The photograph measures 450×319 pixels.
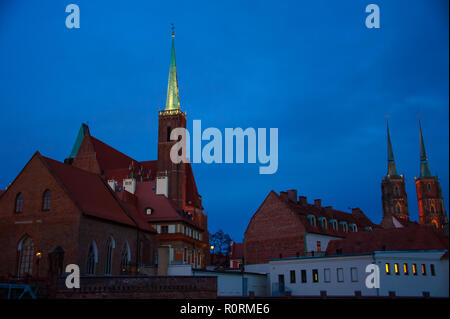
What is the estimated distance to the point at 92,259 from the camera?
4094 cm

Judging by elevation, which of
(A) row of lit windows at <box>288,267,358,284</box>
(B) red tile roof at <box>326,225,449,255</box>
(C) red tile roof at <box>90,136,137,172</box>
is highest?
(C) red tile roof at <box>90,136,137,172</box>

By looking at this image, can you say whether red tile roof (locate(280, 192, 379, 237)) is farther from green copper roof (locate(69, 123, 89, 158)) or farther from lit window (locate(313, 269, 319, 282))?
green copper roof (locate(69, 123, 89, 158))

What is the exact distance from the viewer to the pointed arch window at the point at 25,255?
40.1 metres

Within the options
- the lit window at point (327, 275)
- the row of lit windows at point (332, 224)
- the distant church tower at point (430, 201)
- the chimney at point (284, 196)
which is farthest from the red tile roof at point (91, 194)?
the distant church tower at point (430, 201)

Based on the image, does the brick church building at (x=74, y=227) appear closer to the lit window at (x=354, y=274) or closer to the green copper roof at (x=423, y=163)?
the lit window at (x=354, y=274)

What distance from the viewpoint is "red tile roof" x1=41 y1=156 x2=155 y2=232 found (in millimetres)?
41844

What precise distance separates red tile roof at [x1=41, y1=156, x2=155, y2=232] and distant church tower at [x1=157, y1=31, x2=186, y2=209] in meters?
37.2

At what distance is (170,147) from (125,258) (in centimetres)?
4761

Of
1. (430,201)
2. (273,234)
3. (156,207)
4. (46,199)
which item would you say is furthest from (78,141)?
(430,201)

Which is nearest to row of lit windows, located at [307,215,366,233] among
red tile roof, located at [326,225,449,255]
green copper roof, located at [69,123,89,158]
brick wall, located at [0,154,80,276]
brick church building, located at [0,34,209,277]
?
red tile roof, located at [326,225,449,255]

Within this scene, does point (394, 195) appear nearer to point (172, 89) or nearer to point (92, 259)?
point (172, 89)

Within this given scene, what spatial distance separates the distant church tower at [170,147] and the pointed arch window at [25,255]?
45439mm
